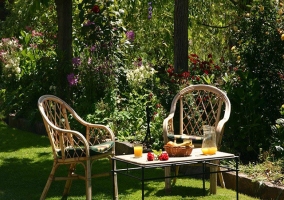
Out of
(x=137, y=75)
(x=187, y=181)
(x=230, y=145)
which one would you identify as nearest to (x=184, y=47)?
(x=137, y=75)

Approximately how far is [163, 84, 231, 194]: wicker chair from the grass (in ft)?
0.62

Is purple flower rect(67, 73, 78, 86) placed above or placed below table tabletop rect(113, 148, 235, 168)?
above

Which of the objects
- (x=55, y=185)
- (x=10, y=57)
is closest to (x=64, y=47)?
(x=10, y=57)

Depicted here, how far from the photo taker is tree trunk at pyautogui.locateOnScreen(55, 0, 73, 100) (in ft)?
32.9

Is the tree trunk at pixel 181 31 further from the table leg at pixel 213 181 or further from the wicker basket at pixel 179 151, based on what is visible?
the wicker basket at pixel 179 151

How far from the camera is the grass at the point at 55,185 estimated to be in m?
6.23

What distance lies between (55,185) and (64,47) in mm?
4039

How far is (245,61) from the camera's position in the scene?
24.5 ft

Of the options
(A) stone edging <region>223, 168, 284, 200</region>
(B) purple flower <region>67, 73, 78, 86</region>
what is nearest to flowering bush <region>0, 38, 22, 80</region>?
(B) purple flower <region>67, 73, 78, 86</region>

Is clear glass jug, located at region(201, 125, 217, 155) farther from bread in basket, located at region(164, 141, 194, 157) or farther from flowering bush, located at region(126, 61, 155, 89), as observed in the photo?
flowering bush, located at region(126, 61, 155, 89)

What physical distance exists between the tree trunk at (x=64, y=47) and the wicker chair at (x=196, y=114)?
9.22 feet

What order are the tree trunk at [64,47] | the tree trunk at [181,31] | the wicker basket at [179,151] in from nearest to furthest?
the wicker basket at [179,151] < the tree trunk at [181,31] < the tree trunk at [64,47]

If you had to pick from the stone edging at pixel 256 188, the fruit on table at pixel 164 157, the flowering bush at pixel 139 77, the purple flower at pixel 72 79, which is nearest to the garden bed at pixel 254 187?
the stone edging at pixel 256 188

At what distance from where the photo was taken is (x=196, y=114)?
→ 7.48 metres
